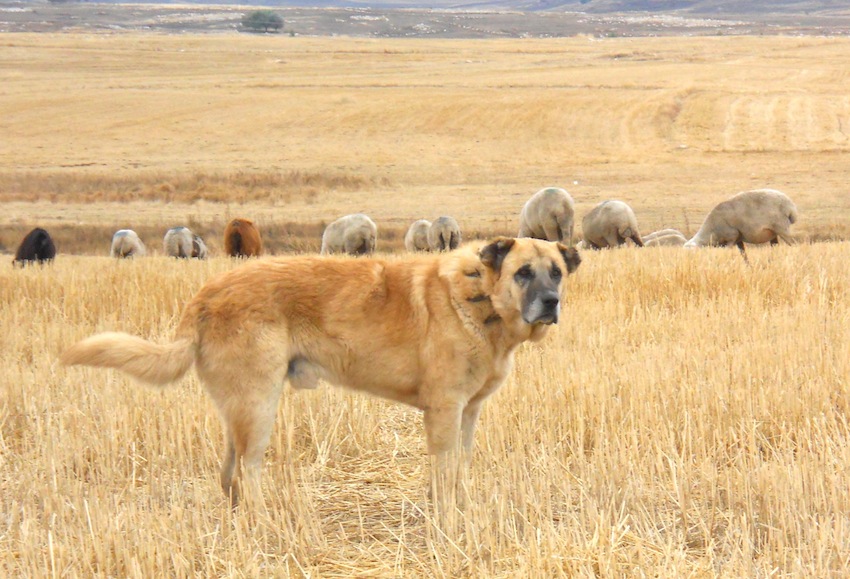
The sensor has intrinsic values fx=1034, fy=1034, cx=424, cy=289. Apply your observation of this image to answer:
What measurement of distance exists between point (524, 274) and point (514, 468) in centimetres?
118

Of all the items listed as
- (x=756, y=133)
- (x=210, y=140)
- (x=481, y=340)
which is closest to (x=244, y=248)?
(x=481, y=340)

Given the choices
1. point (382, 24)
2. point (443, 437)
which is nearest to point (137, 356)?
point (443, 437)

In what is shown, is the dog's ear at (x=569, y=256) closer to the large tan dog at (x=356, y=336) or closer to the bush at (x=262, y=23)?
the large tan dog at (x=356, y=336)

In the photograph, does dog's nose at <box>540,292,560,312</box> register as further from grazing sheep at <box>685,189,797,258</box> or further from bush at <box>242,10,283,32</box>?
bush at <box>242,10,283,32</box>

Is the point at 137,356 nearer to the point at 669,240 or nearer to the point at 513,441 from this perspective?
the point at 513,441

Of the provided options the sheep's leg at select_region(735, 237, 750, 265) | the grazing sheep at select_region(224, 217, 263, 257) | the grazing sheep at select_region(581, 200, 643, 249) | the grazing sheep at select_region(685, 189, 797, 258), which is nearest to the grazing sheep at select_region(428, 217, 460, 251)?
the grazing sheep at select_region(581, 200, 643, 249)

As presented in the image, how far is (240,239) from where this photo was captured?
21.7 meters

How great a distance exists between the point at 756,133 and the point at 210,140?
2478cm

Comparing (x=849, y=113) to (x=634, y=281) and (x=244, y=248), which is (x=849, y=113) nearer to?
(x=244, y=248)

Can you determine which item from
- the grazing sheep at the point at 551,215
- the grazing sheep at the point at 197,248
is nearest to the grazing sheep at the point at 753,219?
the grazing sheep at the point at 551,215

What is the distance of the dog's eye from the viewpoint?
20.8 ft

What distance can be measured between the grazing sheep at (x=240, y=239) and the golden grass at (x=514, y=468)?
10887mm

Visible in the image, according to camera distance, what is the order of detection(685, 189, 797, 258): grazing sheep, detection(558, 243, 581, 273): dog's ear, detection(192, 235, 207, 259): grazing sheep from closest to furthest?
detection(558, 243, 581, 273): dog's ear
detection(685, 189, 797, 258): grazing sheep
detection(192, 235, 207, 259): grazing sheep

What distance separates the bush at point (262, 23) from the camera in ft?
413
